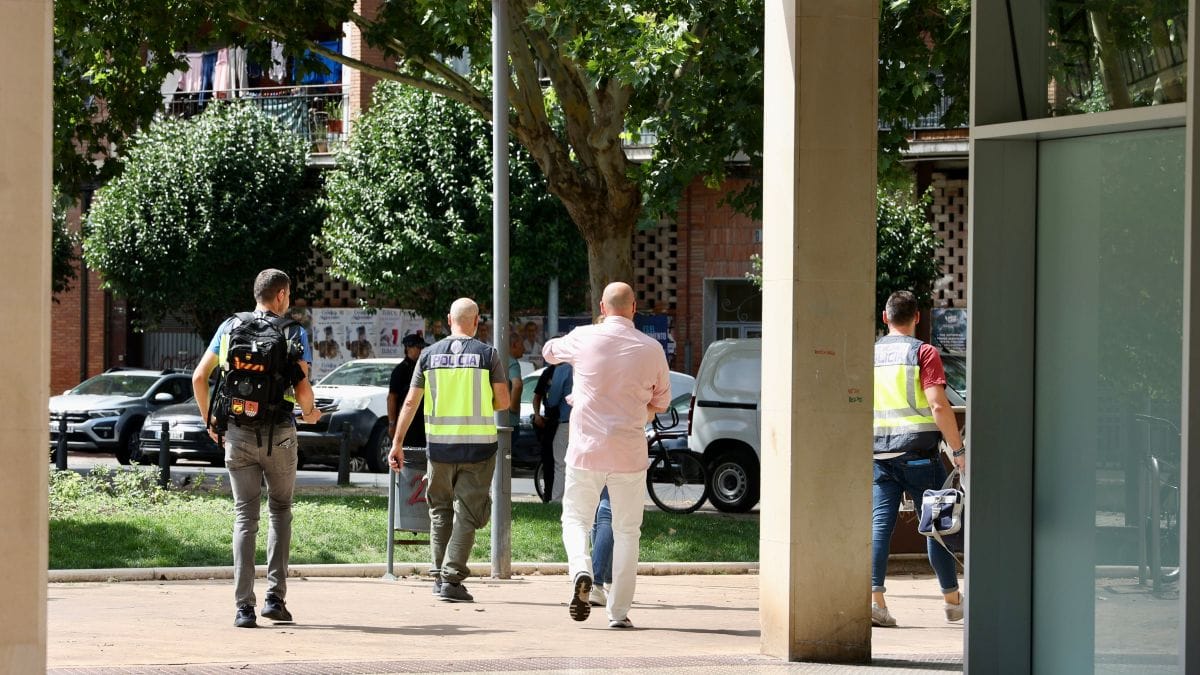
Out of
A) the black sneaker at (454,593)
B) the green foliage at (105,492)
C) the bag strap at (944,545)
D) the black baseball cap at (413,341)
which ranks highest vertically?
the black baseball cap at (413,341)

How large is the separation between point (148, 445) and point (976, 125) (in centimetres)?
1725

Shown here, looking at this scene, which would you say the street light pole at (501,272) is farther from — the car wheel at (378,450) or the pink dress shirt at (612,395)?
the car wheel at (378,450)

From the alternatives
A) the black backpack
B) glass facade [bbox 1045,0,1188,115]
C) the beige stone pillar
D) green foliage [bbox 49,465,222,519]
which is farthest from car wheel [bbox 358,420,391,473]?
glass facade [bbox 1045,0,1188,115]

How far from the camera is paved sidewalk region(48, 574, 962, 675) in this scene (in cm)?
795

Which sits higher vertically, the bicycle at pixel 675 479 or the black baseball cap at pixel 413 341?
the black baseball cap at pixel 413 341

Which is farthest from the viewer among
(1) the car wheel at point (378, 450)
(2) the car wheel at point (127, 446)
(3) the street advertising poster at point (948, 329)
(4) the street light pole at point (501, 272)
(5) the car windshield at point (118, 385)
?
(3) the street advertising poster at point (948, 329)

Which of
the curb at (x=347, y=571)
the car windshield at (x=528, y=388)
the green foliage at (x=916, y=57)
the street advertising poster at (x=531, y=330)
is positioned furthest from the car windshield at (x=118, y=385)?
the green foliage at (x=916, y=57)

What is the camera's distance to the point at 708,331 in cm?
3306

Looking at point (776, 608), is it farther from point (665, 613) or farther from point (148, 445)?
point (148, 445)

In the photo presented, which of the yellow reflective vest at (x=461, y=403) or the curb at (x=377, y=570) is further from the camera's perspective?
the curb at (x=377, y=570)

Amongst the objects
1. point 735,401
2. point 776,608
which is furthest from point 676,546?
point 776,608

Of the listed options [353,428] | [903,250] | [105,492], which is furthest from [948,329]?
[105,492]

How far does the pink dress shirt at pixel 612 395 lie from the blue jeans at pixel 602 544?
52 centimetres

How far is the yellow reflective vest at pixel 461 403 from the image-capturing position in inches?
416
